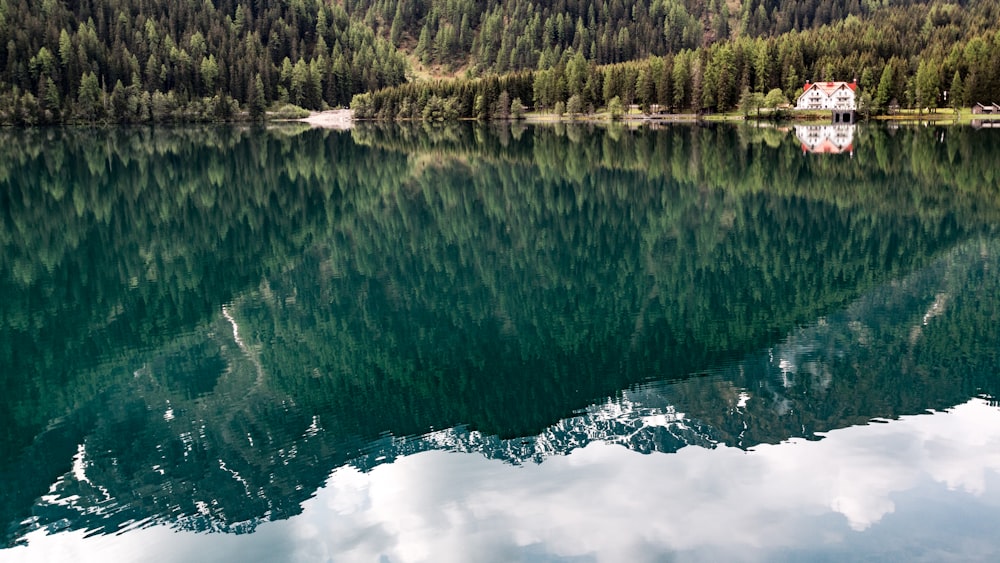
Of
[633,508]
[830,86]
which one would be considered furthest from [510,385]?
[830,86]

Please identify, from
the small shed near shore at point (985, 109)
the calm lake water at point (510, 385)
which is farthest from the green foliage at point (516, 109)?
the calm lake water at point (510, 385)

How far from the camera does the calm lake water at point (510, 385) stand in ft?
38.0

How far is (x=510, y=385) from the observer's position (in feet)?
54.6

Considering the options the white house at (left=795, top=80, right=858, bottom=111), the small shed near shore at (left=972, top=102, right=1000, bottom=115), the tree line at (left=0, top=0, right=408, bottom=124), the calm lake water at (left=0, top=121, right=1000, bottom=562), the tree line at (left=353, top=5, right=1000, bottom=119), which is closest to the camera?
the calm lake water at (left=0, top=121, right=1000, bottom=562)

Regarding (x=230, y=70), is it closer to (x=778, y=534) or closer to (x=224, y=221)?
(x=224, y=221)

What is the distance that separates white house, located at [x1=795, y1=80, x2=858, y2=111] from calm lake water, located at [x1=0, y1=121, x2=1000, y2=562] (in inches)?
3701

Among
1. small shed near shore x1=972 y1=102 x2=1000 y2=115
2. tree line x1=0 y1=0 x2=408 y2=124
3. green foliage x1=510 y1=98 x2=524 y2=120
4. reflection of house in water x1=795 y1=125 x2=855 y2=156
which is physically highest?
tree line x1=0 y1=0 x2=408 y2=124

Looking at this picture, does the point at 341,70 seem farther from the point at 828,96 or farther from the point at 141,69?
the point at 828,96

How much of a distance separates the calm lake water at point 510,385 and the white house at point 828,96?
3701 inches

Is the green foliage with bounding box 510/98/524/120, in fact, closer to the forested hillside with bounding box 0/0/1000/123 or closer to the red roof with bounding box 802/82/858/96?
the forested hillside with bounding box 0/0/1000/123

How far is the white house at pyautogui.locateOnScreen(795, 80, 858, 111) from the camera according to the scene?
12400 cm

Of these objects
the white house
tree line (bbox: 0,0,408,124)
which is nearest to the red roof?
the white house

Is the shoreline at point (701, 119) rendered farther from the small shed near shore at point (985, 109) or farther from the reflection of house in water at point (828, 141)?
the reflection of house in water at point (828, 141)

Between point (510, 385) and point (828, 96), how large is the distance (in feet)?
407
